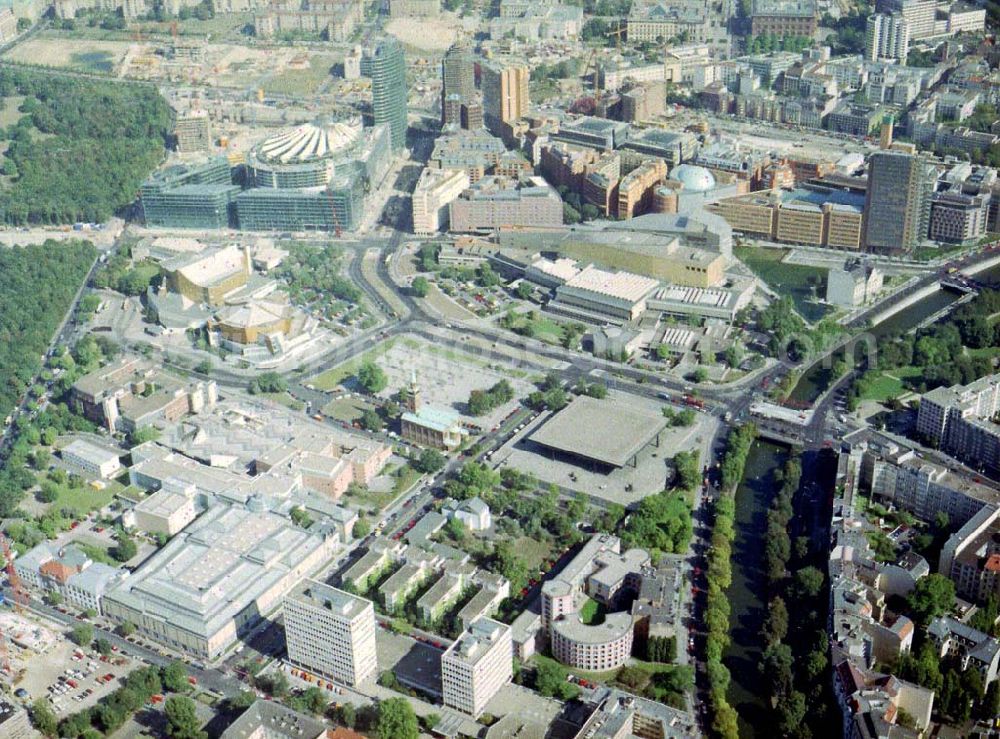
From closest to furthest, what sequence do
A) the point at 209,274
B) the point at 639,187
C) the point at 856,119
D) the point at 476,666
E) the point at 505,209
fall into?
the point at 476,666, the point at 209,274, the point at 505,209, the point at 639,187, the point at 856,119

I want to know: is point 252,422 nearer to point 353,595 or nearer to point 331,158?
point 353,595

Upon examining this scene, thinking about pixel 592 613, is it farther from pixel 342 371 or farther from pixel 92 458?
pixel 92 458

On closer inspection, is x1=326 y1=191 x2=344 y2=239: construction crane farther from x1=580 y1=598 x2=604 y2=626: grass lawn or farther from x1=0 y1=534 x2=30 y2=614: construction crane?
x1=580 y1=598 x2=604 y2=626: grass lawn

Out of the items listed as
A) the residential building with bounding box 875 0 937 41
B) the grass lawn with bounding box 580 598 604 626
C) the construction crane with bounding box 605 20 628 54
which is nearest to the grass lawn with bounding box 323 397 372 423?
the grass lawn with bounding box 580 598 604 626

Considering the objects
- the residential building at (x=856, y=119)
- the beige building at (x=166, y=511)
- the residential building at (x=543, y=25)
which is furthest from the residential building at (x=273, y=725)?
the residential building at (x=543, y=25)

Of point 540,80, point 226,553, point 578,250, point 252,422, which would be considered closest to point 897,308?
point 578,250

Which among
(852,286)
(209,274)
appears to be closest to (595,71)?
(852,286)
